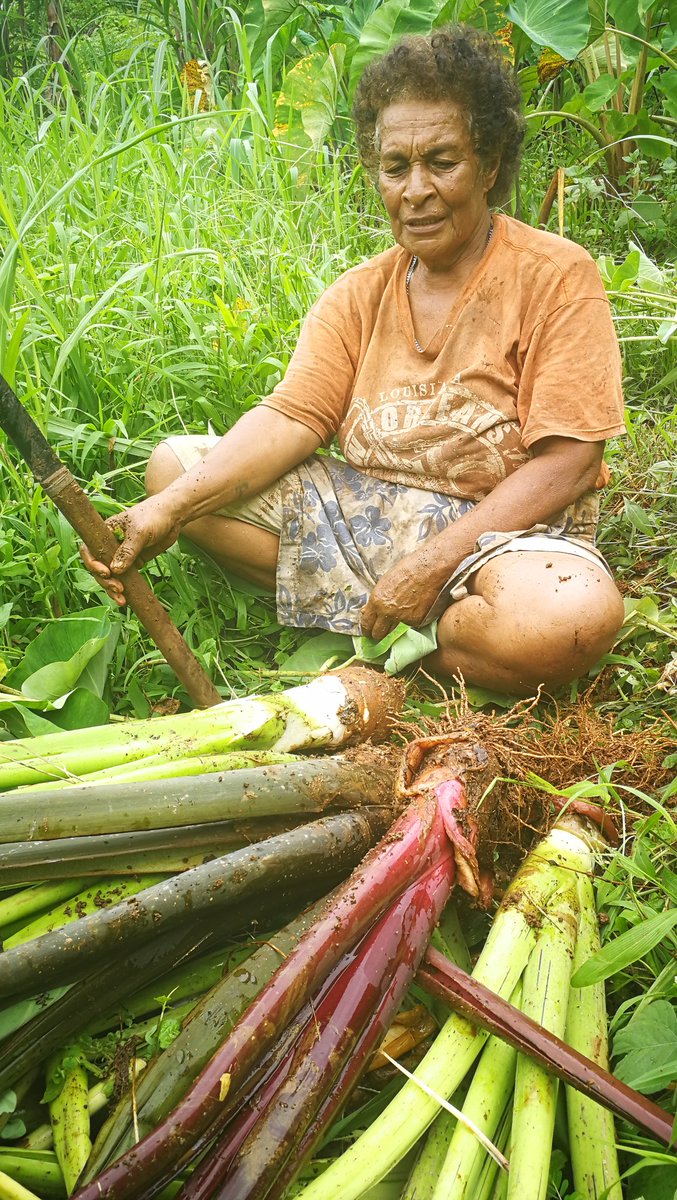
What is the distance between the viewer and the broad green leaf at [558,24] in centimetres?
377

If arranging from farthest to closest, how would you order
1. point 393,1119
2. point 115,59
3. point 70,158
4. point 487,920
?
point 115,59
point 70,158
point 487,920
point 393,1119

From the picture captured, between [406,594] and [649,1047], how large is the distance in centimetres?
127

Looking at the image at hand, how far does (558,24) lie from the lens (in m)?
3.80

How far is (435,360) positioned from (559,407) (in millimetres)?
393

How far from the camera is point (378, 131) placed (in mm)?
2494

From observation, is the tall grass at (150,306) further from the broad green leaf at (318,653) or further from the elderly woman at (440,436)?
the elderly woman at (440,436)

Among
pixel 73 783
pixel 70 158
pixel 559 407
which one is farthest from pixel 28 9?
pixel 73 783

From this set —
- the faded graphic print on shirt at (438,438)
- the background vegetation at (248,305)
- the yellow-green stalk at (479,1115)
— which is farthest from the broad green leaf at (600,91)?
the yellow-green stalk at (479,1115)

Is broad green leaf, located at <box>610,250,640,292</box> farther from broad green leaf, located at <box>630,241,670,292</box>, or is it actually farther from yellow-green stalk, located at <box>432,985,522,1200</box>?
yellow-green stalk, located at <box>432,985,522,1200</box>

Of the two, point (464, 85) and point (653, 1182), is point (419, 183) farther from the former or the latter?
point (653, 1182)

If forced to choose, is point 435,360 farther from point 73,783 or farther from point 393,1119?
point 393,1119

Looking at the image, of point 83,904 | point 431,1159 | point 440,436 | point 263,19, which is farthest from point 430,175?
point 263,19

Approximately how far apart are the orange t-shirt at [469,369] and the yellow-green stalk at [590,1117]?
4.44 feet

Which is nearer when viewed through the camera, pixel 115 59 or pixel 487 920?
pixel 487 920
